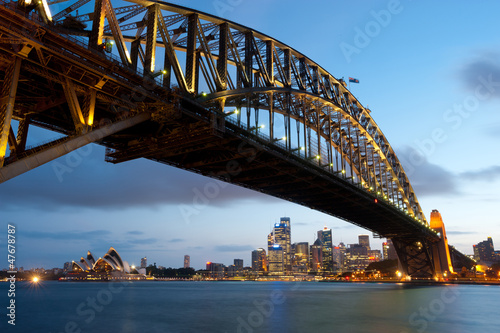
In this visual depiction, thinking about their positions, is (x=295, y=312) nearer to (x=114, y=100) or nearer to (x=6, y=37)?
(x=114, y=100)

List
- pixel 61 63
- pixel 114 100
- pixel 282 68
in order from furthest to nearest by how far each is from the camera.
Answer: pixel 282 68 < pixel 114 100 < pixel 61 63

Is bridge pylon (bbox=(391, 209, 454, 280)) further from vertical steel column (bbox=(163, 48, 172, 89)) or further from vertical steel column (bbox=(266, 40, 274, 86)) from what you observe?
vertical steel column (bbox=(163, 48, 172, 89))

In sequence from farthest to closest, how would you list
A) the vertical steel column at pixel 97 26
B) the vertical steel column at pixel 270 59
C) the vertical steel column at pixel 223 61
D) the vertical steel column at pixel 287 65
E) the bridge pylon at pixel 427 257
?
1. the bridge pylon at pixel 427 257
2. the vertical steel column at pixel 287 65
3. the vertical steel column at pixel 270 59
4. the vertical steel column at pixel 223 61
5. the vertical steel column at pixel 97 26

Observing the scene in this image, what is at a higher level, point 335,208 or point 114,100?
point 114,100

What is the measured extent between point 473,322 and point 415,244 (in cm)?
6985

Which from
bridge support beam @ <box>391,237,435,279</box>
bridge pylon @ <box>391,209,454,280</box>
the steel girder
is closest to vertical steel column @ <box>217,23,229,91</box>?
the steel girder

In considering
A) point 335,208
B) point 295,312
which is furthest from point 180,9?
point 335,208

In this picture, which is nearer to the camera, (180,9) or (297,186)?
(180,9)

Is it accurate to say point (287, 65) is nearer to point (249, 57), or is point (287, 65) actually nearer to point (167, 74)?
point (249, 57)

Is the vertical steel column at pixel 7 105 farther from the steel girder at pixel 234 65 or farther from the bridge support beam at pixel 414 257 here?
the bridge support beam at pixel 414 257

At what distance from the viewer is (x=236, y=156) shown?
36.8 metres

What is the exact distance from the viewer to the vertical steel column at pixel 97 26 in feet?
73.5

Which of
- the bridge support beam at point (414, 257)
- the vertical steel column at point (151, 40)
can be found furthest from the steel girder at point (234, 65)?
the bridge support beam at point (414, 257)

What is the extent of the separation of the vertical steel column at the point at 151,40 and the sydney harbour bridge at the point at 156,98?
0.07 meters
